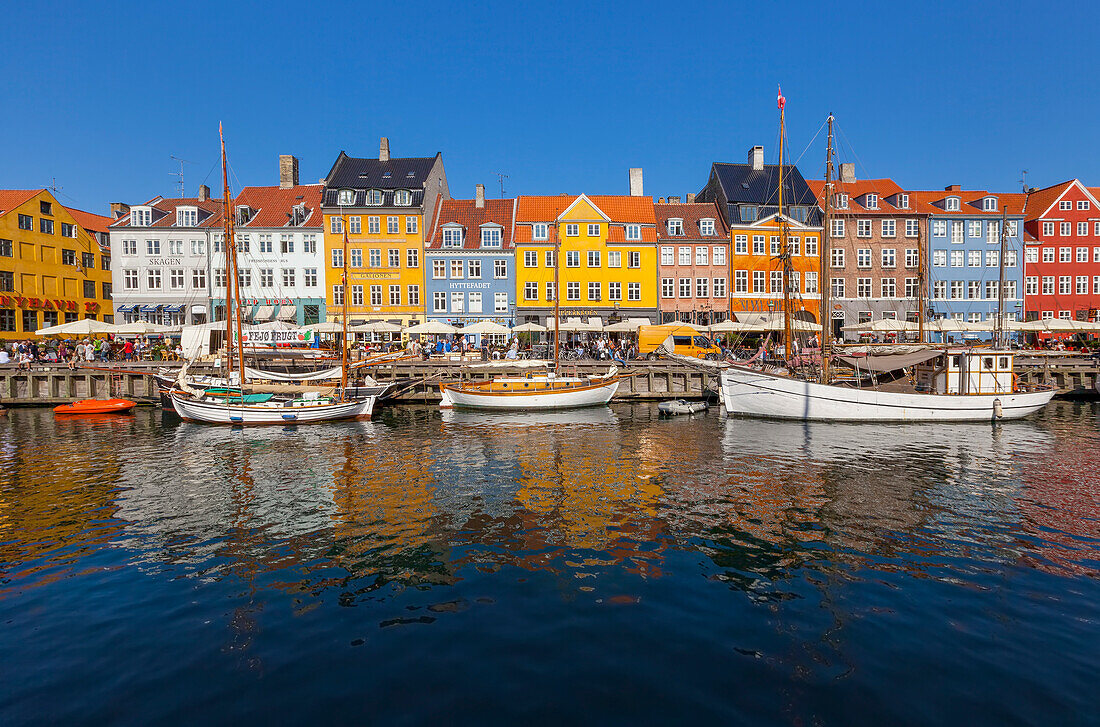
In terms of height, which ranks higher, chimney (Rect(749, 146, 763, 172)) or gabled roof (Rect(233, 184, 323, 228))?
chimney (Rect(749, 146, 763, 172))

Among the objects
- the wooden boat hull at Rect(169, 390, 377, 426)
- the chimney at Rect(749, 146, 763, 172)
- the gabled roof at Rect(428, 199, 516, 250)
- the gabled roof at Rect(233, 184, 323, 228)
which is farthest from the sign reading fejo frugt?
the chimney at Rect(749, 146, 763, 172)

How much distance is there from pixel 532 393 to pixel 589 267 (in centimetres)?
2539

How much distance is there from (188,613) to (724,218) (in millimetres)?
57730

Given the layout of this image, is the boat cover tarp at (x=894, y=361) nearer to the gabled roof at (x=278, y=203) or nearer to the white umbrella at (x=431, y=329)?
the white umbrella at (x=431, y=329)

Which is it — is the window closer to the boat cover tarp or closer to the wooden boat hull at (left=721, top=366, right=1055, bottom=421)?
the boat cover tarp

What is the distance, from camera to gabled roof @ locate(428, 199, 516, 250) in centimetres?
5937

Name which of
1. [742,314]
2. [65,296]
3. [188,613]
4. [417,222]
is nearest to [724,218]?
[742,314]

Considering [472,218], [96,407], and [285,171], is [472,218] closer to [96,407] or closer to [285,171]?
[285,171]

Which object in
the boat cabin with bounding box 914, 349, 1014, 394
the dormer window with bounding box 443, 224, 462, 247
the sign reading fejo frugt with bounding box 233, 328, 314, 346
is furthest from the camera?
the dormer window with bounding box 443, 224, 462, 247

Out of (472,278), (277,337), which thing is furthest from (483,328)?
(472,278)

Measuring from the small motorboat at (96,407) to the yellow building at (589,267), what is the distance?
31.0 m

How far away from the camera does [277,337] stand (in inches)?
1624

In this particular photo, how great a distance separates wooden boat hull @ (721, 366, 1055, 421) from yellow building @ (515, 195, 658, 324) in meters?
27.0

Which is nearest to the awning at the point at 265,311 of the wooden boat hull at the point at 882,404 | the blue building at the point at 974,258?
the wooden boat hull at the point at 882,404
